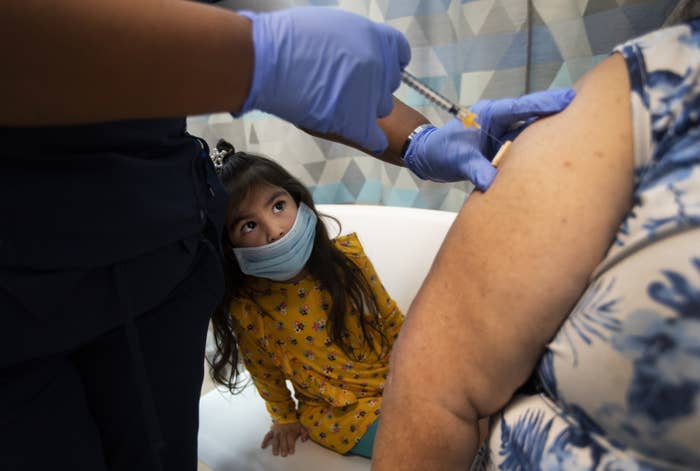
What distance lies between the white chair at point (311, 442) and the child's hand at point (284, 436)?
2cm

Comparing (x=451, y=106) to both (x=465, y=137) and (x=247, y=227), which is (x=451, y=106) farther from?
(x=247, y=227)

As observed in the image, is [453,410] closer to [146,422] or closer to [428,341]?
[428,341]

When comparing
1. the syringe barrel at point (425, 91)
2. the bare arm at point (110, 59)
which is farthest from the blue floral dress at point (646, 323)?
the bare arm at point (110, 59)

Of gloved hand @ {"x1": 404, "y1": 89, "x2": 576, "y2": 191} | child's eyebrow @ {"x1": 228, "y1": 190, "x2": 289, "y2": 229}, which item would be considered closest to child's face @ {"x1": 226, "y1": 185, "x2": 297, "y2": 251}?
child's eyebrow @ {"x1": 228, "y1": 190, "x2": 289, "y2": 229}

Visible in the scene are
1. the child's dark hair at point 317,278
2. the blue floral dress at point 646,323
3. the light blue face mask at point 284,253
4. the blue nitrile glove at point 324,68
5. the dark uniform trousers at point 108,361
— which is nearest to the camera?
the blue floral dress at point 646,323

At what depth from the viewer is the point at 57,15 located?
1.31 feet

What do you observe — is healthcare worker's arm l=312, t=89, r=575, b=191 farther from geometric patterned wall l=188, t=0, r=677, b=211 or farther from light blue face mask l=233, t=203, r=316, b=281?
geometric patterned wall l=188, t=0, r=677, b=211

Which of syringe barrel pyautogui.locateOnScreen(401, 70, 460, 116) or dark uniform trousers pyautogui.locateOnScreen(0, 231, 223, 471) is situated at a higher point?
syringe barrel pyautogui.locateOnScreen(401, 70, 460, 116)

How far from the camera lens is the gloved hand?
584 millimetres

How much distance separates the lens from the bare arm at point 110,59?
398 millimetres

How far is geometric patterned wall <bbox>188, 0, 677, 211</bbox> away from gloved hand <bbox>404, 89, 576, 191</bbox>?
47 cm

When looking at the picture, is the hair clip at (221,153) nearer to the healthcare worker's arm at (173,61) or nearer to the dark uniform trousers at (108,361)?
the dark uniform trousers at (108,361)

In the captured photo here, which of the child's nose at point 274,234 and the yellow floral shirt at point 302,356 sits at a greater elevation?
the child's nose at point 274,234

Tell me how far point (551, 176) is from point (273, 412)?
957 millimetres
